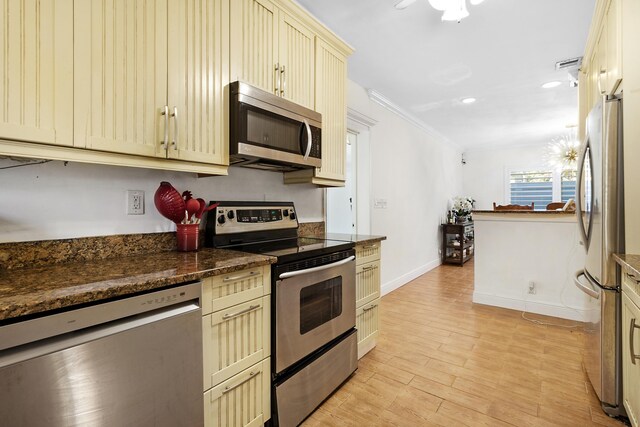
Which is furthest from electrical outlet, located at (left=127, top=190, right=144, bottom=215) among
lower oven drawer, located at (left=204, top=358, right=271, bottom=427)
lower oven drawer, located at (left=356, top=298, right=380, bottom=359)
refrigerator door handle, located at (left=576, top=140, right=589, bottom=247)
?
refrigerator door handle, located at (left=576, top=140, right=589, bottom=247)

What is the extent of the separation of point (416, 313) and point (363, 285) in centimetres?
136

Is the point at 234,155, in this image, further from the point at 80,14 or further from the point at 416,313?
the point at 416,313

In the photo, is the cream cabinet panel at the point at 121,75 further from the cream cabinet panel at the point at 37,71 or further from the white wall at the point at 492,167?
the white wall at the point at 492,167

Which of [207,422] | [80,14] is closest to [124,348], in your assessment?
[207,422]

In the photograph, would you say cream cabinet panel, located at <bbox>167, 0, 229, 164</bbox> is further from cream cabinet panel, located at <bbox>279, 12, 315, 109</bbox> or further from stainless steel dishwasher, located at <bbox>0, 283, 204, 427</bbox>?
stainless steel dishwasher, located at <bbox>0, 283, 204, 427</bbox>

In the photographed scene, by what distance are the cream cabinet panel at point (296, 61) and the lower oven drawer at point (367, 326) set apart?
1567 mm

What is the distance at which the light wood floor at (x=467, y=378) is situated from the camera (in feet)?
5.65

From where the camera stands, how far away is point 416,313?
334 centimetres

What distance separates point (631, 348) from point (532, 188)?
6.59 m

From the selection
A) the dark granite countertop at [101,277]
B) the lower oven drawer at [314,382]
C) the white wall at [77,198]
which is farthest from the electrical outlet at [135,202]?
the lower oven drawer at [314,382]

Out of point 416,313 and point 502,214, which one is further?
point 502,214

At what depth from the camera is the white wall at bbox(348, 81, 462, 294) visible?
3.91m

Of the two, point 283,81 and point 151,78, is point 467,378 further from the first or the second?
point 151,78

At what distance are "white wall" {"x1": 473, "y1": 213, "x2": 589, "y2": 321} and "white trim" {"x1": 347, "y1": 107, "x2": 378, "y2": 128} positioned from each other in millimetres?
1729
